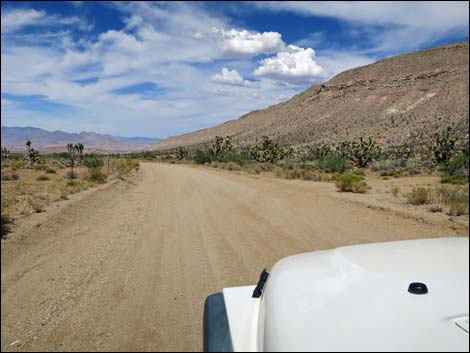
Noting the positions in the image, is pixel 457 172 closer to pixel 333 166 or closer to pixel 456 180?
pixel 456 180

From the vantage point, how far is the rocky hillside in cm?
5641

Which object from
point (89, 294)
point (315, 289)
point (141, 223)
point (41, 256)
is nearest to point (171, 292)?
point (89, 294)

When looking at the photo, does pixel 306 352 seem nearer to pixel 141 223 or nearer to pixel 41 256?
pixel 41 256

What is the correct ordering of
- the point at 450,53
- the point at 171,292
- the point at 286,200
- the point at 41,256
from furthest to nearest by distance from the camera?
the point at 450,53
the point at 286,200
the point at 171,292
the point at 41,256

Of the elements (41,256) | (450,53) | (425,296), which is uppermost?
(450,53)

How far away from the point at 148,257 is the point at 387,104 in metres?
80.5

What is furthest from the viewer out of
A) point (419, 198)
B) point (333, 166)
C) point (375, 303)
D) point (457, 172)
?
point (333, 166)

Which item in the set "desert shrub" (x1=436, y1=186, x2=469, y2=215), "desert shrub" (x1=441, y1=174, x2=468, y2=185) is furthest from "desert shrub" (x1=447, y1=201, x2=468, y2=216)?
"desert shrub" (x1=441, y1=174, x2=468, y2=185)

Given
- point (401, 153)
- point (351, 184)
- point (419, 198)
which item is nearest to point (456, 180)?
point (419, 198)

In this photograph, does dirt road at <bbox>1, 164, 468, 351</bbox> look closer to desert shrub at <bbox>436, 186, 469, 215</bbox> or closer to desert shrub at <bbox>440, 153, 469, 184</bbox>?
desert shrub at <bbox>436, 186, 469, 215</bbox>

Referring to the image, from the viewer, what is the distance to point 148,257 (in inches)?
202

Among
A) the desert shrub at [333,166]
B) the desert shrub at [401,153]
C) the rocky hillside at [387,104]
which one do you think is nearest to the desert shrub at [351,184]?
the desert shrub at [333,166]

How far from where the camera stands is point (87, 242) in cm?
519

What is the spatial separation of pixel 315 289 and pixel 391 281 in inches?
13.2
